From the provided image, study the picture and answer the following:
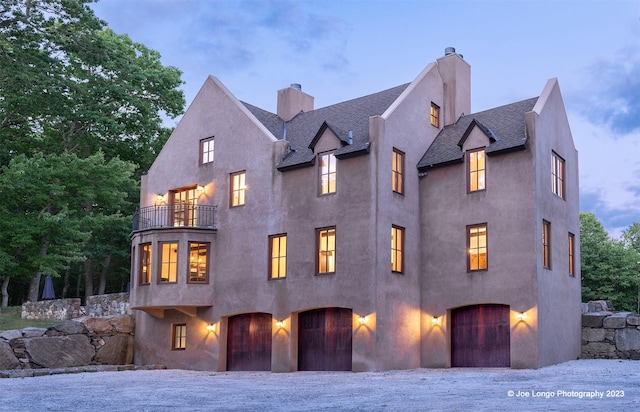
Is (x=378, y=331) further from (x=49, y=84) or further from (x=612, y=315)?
(x=49, y=84)

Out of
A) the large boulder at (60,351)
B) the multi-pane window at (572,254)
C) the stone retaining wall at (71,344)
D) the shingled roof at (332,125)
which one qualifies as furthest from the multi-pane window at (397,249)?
the large boulder at (60,351)

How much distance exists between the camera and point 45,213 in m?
36.2

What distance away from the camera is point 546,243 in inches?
995

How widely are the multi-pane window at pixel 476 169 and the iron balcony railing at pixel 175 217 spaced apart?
997 cm

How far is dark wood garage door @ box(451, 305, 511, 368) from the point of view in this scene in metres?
24.7

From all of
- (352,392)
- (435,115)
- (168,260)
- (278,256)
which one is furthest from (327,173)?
(352,392)

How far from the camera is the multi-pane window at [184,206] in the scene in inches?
1185

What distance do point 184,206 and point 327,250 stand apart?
763 centimetres

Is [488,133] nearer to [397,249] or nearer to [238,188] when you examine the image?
[397,249]

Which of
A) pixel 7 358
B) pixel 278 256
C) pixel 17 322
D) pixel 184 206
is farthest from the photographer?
pixel 17 322

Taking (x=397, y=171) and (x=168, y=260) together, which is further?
(x=168, y=260)

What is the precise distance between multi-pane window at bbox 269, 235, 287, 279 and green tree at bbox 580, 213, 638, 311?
2719 cm

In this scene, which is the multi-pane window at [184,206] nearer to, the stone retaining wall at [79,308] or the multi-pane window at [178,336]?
the multi-pane window at [178,336]

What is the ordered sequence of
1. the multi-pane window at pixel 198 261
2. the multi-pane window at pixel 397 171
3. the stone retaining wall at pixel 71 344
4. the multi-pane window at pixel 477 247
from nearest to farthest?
the multi-pane window at pixel 477 247, the multi-pane window at pixel 397 171, the stone retaining wall at pixel 71 344, the multi-pane window at pixel 198 261
